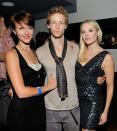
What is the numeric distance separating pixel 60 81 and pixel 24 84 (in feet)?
1.18

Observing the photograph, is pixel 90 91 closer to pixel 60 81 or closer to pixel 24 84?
pixel 60 81

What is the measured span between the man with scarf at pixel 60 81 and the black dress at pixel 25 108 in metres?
0.17

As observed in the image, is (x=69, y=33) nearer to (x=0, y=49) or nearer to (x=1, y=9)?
(x=1, y=9)

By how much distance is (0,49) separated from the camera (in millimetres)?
2174

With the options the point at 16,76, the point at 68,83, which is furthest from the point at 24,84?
the point at 68,83

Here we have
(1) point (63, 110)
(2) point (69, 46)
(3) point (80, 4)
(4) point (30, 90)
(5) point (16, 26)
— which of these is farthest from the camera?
(3) point (80, 4)

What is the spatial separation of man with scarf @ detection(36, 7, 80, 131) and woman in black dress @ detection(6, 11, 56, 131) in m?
0.09

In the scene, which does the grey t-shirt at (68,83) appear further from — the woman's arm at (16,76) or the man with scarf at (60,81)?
the woman's arm at (16,76)

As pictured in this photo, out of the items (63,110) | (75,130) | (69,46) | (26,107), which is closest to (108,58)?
(69,46)

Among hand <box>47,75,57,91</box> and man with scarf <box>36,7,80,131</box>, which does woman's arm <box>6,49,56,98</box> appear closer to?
hand <box>47,75,57,91</box>

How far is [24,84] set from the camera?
1510 millimetres

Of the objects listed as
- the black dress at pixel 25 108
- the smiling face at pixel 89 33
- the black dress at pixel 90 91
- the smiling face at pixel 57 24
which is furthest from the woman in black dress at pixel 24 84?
the smiling face at pixel 89 33

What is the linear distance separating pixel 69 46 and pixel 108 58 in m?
0.45

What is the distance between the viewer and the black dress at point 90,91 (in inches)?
70.9
